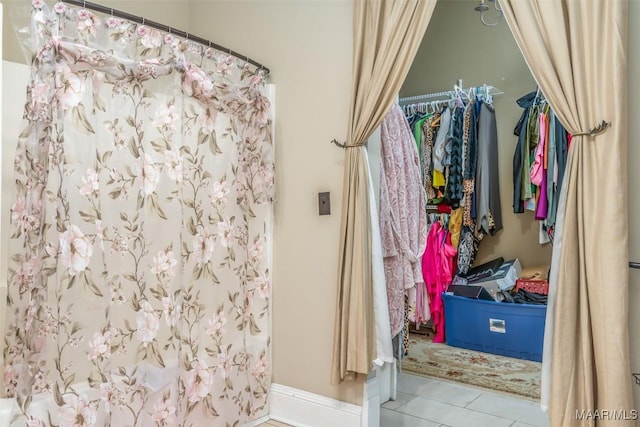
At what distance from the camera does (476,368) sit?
350 centimetres

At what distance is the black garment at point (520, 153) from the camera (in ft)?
12.7

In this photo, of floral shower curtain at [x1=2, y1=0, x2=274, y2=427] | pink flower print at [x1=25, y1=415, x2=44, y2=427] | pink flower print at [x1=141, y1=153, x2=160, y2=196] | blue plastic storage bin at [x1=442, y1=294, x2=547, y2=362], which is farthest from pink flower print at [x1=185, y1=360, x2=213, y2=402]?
blue plastic storage bin at [x1=442, y1=294, x2=547, y2=362]

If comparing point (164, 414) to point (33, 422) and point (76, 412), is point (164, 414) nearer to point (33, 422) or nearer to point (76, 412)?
point (76, 412)

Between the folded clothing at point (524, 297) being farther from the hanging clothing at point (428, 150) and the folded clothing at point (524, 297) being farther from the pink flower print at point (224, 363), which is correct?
the pink flower print at point (224, 363)

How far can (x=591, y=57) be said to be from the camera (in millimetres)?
1704

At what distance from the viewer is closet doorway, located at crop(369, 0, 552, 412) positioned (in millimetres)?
4176

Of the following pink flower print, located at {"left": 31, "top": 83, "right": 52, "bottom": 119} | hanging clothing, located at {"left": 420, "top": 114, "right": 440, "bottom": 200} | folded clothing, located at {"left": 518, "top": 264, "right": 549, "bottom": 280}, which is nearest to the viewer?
pink flower print, located at {"left": 31, "top": 83, "right": 52, "bottom": 119}

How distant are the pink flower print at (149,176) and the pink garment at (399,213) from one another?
3.80 ft

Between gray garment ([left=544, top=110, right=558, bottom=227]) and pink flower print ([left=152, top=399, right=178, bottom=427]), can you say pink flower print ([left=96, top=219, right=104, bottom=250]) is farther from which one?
gray garment ([left=544, top=110, right=558, bottom=227])

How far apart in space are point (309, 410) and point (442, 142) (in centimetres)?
245

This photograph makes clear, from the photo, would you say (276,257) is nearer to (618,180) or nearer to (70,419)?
(70,419)

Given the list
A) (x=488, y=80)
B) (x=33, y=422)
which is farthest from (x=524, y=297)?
(x=33, y=422)

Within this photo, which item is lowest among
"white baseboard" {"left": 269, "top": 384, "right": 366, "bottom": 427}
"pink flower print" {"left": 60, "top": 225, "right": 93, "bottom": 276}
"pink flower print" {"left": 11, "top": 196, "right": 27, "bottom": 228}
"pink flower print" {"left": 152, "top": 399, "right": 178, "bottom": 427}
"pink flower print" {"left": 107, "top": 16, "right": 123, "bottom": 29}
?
"white baseboard" {"left": 269, "top": 384, "right": 366, "bottom": 427}

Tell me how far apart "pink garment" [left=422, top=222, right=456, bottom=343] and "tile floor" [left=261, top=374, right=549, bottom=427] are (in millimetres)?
970
